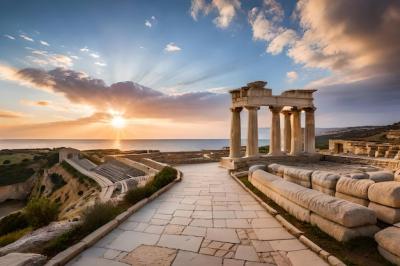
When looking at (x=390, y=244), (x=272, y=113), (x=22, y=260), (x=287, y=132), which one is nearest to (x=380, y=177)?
(x=390, y=244)

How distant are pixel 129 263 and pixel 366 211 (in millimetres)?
4869

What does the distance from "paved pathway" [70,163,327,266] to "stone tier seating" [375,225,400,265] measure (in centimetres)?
107

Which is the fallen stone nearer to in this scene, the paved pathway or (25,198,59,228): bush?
the paved pathway

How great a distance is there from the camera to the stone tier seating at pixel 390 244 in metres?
4.00

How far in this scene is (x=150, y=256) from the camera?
4.81 m

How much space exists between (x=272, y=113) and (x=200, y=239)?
14739 millimetres

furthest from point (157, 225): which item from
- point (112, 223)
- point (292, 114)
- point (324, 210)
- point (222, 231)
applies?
point (292, 114)

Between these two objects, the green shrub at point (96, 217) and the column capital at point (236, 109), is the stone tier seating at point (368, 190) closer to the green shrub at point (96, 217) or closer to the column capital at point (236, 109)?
the green shrub at point (96, 217)

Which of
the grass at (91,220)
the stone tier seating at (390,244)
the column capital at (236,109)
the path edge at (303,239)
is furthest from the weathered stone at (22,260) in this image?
the column capital at (236,109)

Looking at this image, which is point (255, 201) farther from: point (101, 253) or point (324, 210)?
point (101, 253)

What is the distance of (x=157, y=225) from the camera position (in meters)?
6.58

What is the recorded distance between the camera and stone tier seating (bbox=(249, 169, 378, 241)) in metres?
4.88

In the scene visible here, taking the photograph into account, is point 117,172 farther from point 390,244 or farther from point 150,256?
point 390,244

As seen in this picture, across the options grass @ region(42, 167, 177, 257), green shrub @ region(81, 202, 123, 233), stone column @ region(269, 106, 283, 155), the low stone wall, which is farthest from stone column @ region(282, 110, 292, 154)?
green shrub @ region(81, 202, 123, 233)
